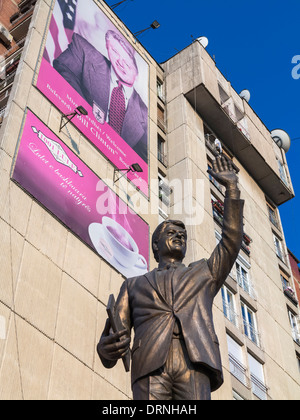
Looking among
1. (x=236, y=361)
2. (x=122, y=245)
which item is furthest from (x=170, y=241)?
(x=236, y=361)

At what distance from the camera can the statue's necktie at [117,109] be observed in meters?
34.8

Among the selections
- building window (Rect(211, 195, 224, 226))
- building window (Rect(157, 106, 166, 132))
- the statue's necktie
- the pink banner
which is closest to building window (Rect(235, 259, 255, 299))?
building window (Rect(211, 195, 224, 226))

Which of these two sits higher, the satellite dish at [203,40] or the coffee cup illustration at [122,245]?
the satellite dish at [203,40]

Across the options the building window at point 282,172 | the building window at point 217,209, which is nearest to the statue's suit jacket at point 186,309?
the building window at point 217,209

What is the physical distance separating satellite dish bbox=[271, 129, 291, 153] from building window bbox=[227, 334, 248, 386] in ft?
87.2

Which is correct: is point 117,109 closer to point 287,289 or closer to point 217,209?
point 217,209

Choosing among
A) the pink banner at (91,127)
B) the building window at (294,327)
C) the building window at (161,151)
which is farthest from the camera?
the building window at (294,327)

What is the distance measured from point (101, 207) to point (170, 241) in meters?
22.0

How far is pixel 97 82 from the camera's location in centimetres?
3481

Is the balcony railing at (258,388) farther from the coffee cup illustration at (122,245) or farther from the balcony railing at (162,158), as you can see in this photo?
the balcony railing at (162,158)

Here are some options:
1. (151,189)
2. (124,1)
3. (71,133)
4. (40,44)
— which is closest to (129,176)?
(151,189)

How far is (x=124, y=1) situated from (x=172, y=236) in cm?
3800

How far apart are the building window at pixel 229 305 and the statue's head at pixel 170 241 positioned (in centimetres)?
2694

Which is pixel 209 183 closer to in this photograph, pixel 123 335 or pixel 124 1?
pixel 124 1
